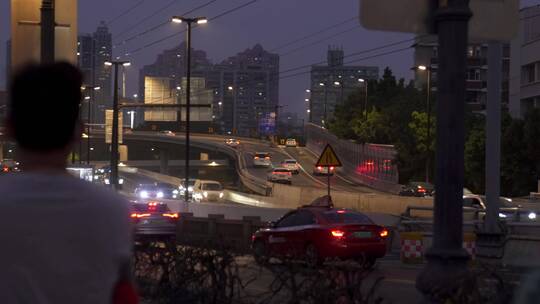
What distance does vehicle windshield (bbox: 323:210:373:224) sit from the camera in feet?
72.1

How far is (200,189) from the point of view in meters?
66.4

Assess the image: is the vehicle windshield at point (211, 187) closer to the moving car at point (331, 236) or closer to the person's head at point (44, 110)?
the moving car at point (331, 236)

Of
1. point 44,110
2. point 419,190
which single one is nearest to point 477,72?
point 419,190

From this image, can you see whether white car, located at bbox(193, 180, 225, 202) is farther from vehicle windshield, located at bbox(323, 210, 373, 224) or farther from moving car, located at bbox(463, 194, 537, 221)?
vehicle windshield, located at bbox(323, 210, 373, 224)

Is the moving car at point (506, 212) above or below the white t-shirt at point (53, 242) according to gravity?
below

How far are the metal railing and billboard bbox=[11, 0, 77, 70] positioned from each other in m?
57.2

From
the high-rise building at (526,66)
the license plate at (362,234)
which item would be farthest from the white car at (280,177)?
the license plate at (362,234)

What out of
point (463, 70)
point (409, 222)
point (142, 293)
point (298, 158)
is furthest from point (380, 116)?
point (463, 70)

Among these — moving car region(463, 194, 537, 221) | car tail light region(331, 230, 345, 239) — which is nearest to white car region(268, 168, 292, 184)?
moving car region(463, 194, 537, 221)

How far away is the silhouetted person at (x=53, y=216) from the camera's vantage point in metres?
3.11

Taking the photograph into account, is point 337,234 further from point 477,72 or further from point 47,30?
point 477,72

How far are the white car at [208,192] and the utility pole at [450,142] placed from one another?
59.0m

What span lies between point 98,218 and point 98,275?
190mm

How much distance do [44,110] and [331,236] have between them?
1842 centimetres
